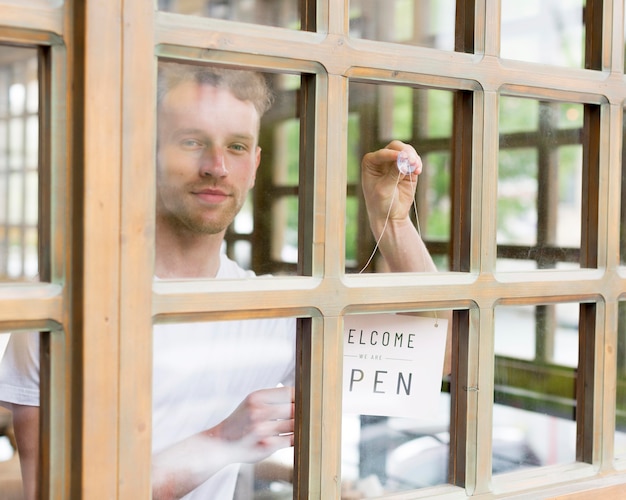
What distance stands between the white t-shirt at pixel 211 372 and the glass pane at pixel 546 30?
1.67ft

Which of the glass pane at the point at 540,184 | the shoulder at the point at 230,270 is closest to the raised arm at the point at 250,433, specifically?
the shoulder at the point at 230,270

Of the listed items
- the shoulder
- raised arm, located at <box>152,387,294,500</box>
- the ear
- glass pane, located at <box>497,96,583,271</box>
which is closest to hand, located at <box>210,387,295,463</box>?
raised arm, located at <box>152,387,294,500</box>

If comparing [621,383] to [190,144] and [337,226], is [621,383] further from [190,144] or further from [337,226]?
[190,144]

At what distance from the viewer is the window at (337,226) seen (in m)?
0.73

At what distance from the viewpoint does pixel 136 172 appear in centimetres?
75

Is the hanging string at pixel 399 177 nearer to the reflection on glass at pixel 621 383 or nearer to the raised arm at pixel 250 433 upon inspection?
the raised arm at pixel 250 433

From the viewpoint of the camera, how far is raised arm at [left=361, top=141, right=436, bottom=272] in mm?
1016

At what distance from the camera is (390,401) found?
102 centimetres

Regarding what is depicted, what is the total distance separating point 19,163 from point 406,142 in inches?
20.6

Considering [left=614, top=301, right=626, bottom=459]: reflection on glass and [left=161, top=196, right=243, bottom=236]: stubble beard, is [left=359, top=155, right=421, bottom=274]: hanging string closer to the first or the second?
[left=161, top=196, right=243, bottom=236]: stubble beard

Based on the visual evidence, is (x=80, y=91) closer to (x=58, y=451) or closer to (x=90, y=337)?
(x=90, y=337)

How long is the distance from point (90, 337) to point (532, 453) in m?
0.70

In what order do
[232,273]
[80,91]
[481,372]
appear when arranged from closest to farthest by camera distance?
[80,91] < [232,273] < [481,372]

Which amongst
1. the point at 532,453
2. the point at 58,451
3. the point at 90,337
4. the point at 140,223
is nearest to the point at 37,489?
the point at 58,451
